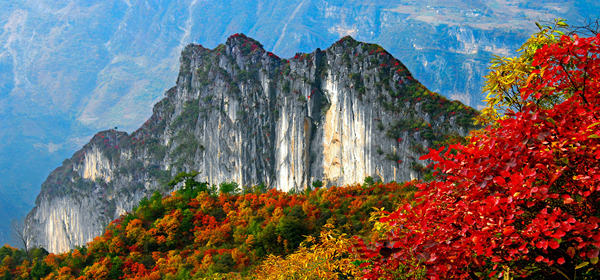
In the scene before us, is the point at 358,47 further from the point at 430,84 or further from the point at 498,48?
the point at 498,48

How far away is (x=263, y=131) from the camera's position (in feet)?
275

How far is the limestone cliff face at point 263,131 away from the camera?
62.6 metres

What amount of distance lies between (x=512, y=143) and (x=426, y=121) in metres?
55.9

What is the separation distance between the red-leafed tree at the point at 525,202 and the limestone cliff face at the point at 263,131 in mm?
50327

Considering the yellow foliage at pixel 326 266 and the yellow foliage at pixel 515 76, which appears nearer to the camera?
the yellow foliage at pixel 515 76

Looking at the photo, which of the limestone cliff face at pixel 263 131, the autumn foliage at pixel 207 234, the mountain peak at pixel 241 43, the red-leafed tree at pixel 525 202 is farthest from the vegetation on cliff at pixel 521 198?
the mountain peak at pixel 241 43

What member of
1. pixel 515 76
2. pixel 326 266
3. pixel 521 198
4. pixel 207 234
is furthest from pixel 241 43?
pixel 521 198

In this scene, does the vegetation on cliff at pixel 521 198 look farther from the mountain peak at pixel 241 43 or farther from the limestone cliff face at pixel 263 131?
the mountain peak at pixel 241 43

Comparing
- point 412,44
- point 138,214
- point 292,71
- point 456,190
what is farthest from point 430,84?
point 456,190

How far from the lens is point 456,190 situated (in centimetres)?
446

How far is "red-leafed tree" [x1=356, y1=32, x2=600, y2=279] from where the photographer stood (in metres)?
3.72

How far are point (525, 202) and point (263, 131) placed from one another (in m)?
80.3

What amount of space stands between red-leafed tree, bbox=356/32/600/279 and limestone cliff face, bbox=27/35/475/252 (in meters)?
50.3

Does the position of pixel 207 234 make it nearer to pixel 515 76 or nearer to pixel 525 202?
pixel 515 76
